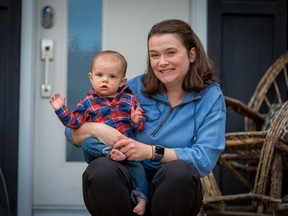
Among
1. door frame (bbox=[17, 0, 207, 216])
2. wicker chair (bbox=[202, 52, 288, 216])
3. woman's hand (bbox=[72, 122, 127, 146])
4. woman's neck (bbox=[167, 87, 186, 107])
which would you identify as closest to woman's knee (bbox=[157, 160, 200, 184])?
woman's hand (bbox=[72, 122, 127, 146])

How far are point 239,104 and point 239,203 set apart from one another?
803mm

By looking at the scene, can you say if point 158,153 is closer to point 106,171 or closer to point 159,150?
point 159,150

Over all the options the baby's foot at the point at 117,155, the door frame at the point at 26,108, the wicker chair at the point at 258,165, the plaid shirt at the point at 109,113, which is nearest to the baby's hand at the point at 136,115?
the plaid shirt at the point at 109,113

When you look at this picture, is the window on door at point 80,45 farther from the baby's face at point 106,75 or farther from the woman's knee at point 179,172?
the woman's knee at point 179,172

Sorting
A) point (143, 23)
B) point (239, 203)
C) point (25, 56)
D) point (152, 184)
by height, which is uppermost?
point (143, 23)

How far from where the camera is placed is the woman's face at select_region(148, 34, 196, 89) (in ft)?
7.59

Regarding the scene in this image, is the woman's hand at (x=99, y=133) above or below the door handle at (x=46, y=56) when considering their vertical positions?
below

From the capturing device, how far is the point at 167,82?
2.37 metres

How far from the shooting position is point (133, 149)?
2.14 metres

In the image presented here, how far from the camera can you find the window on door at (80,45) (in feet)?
12.9

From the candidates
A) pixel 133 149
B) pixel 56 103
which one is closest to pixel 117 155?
pixel 133 149

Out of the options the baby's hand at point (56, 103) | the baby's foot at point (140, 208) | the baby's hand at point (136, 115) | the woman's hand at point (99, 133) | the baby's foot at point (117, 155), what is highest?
the baby's hand at point (56, 103)

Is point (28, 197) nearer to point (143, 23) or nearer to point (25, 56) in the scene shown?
point (25, 56)

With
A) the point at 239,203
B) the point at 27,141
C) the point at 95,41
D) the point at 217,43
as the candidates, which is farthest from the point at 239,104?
the point at 27,141
